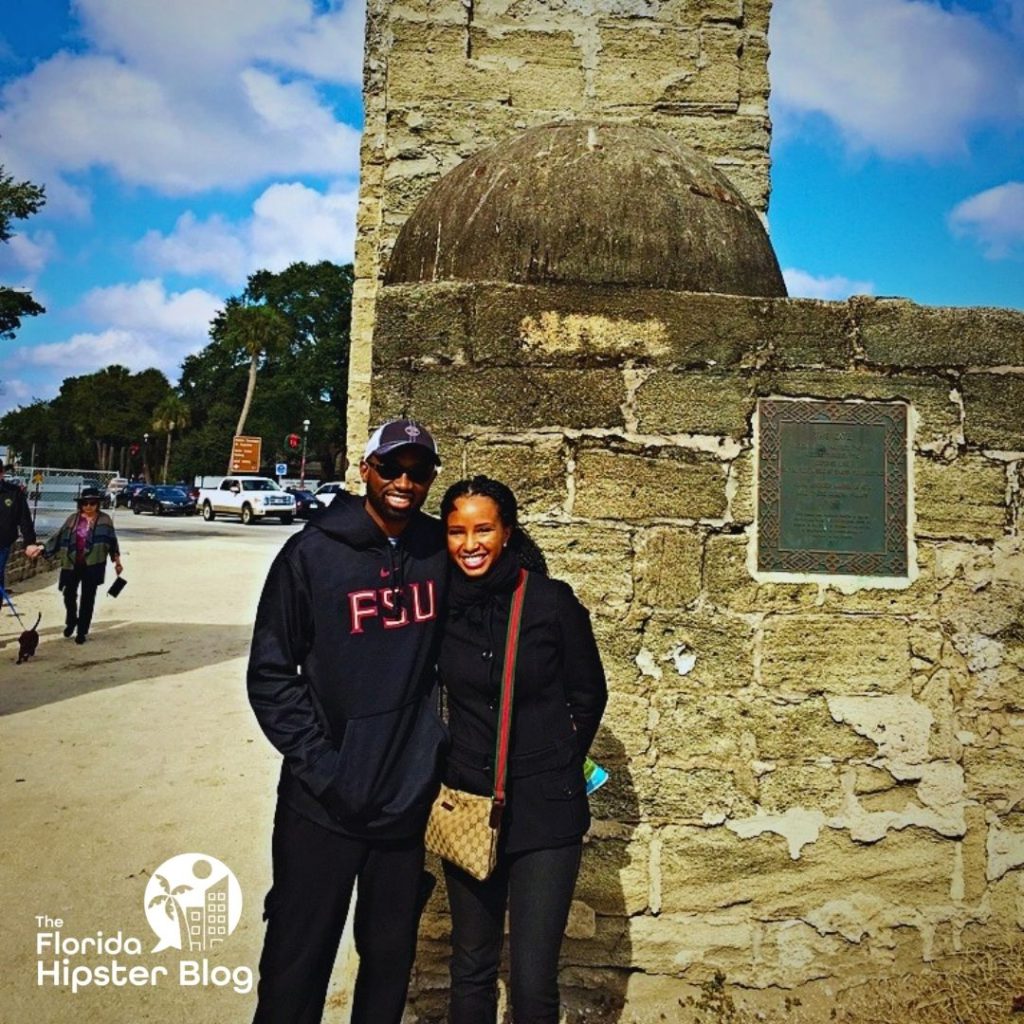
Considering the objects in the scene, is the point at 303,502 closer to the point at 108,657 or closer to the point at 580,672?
the point at 108,657

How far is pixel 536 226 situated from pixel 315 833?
2.41 meters

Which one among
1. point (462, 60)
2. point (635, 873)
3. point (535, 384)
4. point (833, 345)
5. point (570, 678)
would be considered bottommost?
point (635, 873)

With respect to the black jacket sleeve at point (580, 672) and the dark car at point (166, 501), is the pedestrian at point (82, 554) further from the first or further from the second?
the dark car at point (166, 501)

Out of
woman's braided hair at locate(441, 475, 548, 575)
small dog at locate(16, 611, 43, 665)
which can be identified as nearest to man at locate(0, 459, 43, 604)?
small dog at locate(16, 611, 43, 665)

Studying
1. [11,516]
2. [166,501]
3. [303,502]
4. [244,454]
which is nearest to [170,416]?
[244,454]

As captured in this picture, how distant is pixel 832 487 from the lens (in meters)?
2.95

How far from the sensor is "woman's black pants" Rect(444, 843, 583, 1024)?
6.97 feet

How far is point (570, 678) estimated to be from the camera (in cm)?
226

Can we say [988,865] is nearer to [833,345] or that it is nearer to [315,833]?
[833,345]

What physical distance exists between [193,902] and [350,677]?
2.11 meters

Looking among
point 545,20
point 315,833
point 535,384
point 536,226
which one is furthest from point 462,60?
point 315,833

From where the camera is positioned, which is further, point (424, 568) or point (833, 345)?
point (833, 345)

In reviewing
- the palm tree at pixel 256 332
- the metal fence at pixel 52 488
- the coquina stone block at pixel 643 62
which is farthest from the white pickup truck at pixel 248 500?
the coquina stone block at pixel 643 62

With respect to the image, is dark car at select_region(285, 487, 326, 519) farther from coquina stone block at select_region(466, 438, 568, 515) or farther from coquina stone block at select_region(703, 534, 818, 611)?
coquina stone block at select_region(703, 534, 818, 611)
